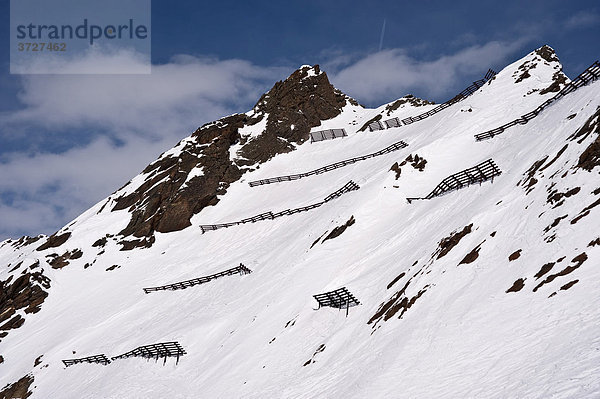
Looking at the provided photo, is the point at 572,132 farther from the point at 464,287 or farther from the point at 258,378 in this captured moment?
the point at 258,378

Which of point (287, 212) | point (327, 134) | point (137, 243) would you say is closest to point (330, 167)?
point (287, 212)

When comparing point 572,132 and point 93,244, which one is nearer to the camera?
point 572,132

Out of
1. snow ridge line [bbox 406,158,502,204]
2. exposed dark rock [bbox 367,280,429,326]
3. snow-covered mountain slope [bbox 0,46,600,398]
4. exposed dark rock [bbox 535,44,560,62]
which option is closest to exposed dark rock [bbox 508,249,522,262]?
snow-covered mountain slope [bbox 0,46,600,398]

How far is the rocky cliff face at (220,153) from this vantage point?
66688 millimetres

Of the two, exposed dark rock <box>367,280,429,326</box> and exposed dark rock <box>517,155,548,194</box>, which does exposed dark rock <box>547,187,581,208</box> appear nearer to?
exposed dark rock <box>517,155,548,194</box>

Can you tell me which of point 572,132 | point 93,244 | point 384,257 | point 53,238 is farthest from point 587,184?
point 53,238

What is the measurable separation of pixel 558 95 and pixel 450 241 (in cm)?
2427

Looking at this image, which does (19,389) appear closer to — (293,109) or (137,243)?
(137,243)

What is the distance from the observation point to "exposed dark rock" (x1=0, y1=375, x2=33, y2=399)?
40844 millimetres

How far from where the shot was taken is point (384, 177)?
45.2 metres

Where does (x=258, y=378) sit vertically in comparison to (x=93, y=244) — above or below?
below

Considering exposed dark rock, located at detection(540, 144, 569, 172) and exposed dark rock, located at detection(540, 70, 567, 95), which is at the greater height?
exposed dark rock, located at detection(540, 70, 567, 95)

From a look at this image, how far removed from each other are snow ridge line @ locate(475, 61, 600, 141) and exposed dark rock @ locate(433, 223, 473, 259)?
21067mm

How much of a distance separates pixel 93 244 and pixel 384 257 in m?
45.5
